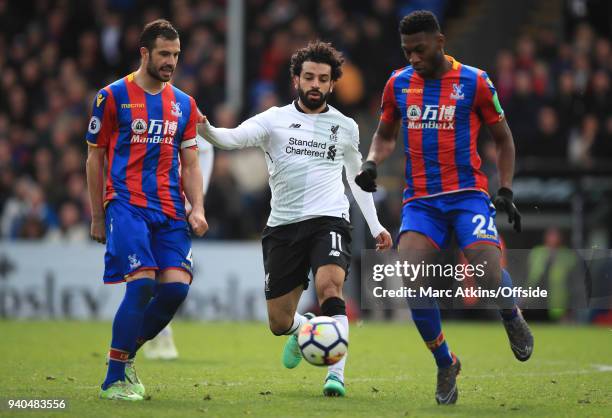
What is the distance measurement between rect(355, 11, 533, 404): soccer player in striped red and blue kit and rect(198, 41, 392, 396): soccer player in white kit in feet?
1.87

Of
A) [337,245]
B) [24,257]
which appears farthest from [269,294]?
[24,257]

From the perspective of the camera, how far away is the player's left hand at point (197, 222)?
7953mm

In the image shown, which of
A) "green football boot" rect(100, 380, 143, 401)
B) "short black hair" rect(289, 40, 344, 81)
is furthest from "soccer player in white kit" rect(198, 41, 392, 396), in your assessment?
"green football boot" rect(100, 380, 143, 401)

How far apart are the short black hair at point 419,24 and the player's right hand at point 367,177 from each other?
37.6 inches

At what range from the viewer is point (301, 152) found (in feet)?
28.2

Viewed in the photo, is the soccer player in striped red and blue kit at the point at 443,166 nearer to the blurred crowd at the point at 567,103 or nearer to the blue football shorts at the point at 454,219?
the blue football shorts at the point at 454,219

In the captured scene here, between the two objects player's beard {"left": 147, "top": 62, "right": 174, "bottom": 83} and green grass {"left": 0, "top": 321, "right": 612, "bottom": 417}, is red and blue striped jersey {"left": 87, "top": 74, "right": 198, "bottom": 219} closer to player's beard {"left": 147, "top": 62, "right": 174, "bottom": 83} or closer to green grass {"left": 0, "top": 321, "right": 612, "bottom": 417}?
player's beard {"left": 147, "top": 62, "right": 174, "bottom": 83}

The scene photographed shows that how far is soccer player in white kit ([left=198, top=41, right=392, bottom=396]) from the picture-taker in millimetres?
8500

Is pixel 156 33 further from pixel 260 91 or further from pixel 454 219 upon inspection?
pixel 260 91

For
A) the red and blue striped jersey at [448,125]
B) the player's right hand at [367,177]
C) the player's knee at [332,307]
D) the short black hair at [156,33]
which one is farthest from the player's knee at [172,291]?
the red and blue striped jersey at [448,125]

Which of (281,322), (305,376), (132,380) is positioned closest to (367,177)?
(281,322)

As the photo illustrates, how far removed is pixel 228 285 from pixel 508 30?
26.8 feet

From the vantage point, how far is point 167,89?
26.6 ft

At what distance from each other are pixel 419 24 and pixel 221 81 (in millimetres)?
13545
